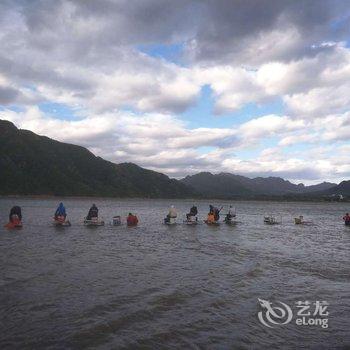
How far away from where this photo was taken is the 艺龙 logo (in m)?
12.4

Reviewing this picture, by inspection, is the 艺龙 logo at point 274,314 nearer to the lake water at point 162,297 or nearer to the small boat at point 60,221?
the lake water at point 162,297

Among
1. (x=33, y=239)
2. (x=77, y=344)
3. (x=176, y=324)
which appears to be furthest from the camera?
(x=33, y=239)

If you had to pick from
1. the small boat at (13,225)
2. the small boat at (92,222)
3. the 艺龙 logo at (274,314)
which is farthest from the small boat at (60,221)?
the 艺龙 logo at (274,314)

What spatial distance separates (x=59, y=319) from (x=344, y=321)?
851 cm

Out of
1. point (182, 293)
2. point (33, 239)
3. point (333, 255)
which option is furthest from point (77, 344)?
point (33, 239)

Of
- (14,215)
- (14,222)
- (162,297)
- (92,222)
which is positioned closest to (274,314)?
(162,297)

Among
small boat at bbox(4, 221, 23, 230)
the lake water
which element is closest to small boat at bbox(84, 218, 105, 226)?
small boat at bbox(4, 221, 23, 230)

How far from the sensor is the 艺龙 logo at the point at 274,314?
12.4 metres

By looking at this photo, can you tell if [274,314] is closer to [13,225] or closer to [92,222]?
[13,225]

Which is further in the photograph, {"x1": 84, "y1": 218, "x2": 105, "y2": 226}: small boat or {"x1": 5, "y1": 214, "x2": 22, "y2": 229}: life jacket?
{"x1": 84, "y1": 218, "x2": 105, "y2": 226}: small boat

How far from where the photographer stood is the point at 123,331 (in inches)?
442

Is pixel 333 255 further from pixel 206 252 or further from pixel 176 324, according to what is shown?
pixel 176 324

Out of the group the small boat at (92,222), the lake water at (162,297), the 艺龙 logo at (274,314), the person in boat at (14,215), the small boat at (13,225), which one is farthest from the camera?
the small boat at (92,222)

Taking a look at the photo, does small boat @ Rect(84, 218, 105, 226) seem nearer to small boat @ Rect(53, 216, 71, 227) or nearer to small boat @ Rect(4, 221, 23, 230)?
small boat @ Rect(53, 216, 71, 227)
